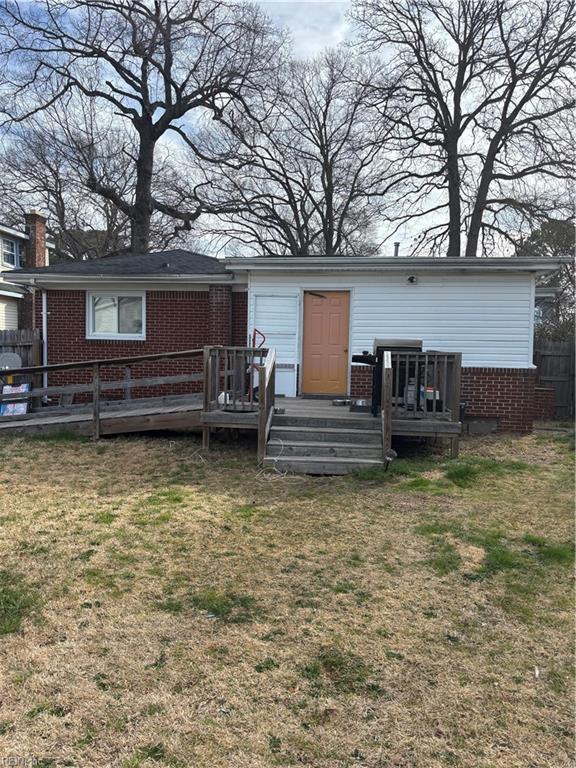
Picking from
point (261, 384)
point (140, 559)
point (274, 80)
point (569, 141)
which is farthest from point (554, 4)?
point (140, 559)

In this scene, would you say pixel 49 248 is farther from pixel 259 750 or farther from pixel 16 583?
pixel 259 750

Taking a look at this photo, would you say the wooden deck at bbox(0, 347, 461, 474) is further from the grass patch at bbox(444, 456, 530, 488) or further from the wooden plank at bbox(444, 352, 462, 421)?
the grass patch at bbox(444, 456, 530, 488)

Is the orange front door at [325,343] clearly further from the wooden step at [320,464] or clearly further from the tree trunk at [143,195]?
the tree trunk at [143,195]

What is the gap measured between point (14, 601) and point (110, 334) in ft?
26.8

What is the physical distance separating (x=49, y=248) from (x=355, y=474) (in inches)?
966

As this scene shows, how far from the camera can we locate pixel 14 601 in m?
3.34

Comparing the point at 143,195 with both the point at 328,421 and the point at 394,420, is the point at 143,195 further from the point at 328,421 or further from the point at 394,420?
the point at 394,420

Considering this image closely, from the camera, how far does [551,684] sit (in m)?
2.64

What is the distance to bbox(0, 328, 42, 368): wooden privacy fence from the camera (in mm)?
10742

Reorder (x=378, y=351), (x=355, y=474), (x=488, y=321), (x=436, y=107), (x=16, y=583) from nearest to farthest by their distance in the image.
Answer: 1. (x=16, y=583)
2. (x=355, y=474)
3. (x=378, y=351)
4. (x=488, y=321)
5. (x=436, y=107)

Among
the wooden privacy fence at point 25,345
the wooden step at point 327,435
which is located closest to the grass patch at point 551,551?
the wooden step at point 327,435

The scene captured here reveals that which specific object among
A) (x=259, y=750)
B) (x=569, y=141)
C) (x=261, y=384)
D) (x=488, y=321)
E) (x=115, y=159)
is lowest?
(x=259, y=750)

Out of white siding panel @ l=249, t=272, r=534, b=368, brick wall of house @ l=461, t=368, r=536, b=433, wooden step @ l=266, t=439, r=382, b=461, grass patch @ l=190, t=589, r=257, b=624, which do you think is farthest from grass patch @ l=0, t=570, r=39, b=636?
brick wall of house @ l=461, t=368, r=536, b=433

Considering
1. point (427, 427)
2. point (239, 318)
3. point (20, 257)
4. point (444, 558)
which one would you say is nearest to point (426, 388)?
point (427, 427)
